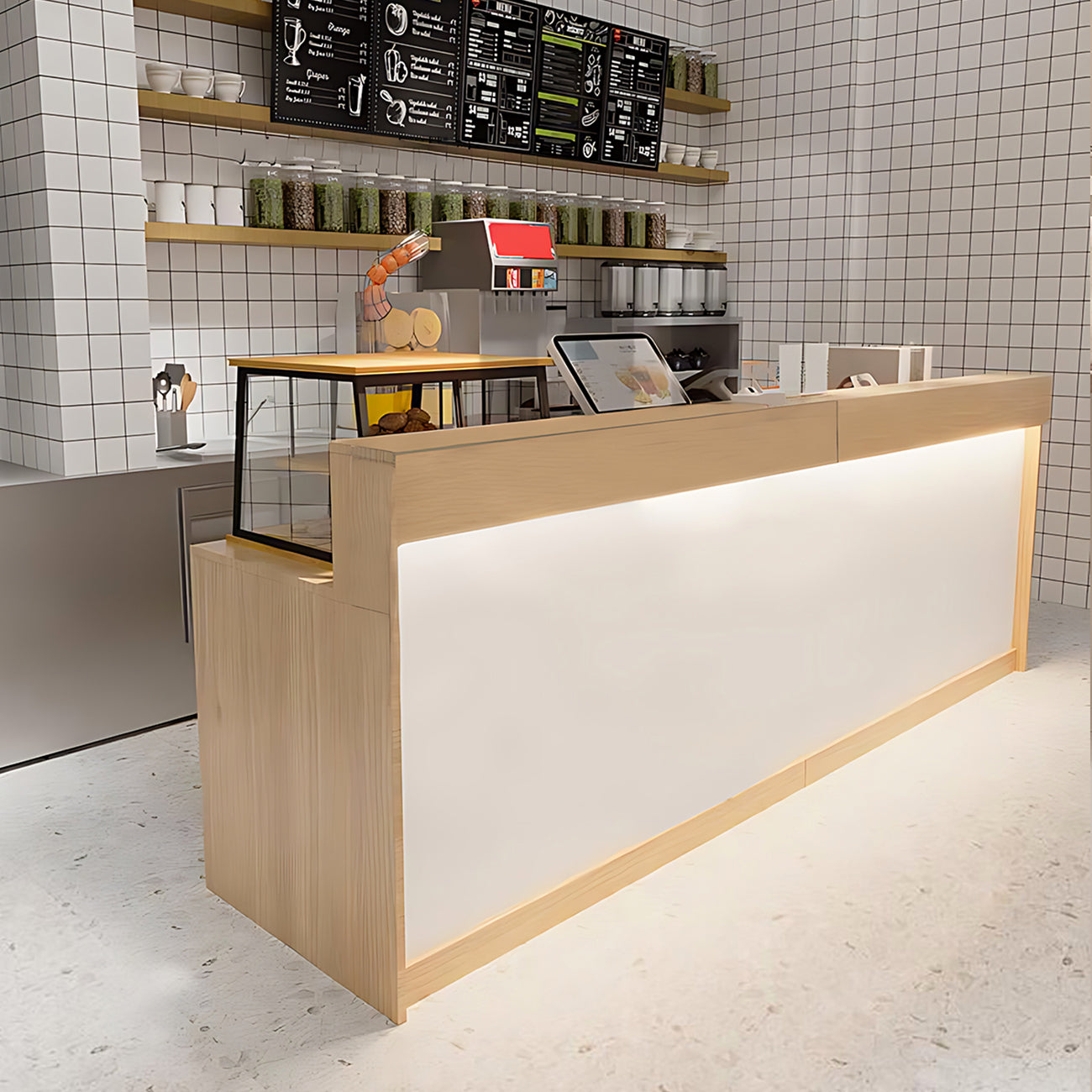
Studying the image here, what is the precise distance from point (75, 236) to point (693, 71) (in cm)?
355

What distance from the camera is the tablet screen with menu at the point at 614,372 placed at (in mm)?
2527

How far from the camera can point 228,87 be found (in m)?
3.80

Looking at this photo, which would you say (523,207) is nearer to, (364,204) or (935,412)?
Answer: (364,204)

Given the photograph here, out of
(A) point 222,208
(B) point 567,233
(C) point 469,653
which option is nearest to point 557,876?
(C) point 469,653

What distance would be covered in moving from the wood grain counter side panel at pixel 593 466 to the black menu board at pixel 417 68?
7.52 feet

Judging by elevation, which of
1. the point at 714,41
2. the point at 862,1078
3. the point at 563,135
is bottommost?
the point at 862,1078

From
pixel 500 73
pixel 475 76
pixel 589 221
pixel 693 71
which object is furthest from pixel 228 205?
pixel 693 71

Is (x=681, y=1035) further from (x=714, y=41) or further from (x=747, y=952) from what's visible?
(x=714, y=41)

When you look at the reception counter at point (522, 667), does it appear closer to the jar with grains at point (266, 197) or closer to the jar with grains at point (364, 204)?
the jar with grains at point (266, 197)

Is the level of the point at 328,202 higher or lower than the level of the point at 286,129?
lower

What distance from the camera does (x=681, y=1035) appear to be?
2025mm

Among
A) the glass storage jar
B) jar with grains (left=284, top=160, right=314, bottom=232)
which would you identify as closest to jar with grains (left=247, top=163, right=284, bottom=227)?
jar with grains (left=284, top=160, right=314, bottom=232)

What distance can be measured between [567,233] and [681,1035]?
3825mm

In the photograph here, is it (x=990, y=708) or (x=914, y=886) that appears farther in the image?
(x=990, y=708)
